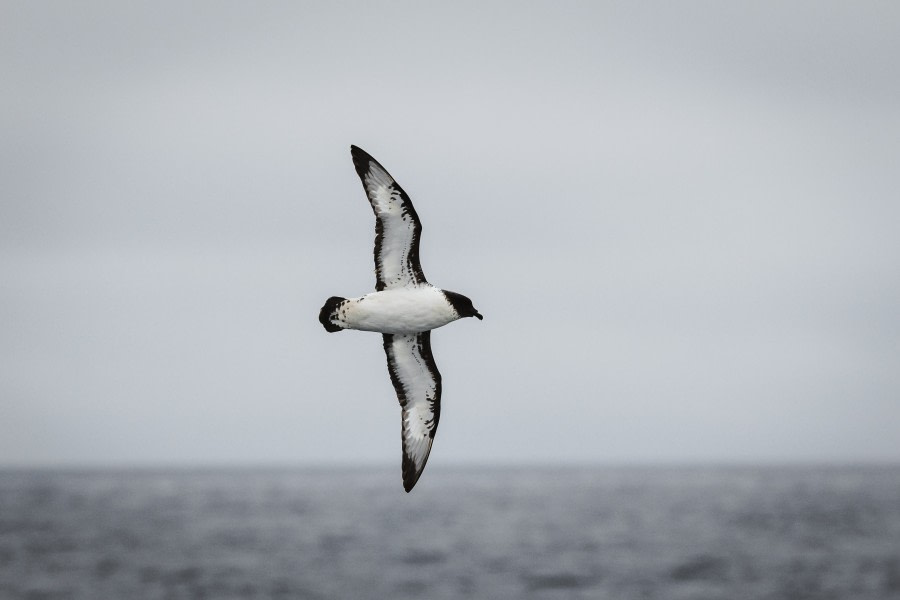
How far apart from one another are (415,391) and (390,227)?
307 centimetres

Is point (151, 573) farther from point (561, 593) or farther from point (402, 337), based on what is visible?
point (402, 337)

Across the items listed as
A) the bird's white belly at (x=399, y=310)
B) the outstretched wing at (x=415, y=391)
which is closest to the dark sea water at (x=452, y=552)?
the outstretched wing at (x=415, y=391)

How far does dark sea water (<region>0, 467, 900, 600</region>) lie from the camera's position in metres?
49.7

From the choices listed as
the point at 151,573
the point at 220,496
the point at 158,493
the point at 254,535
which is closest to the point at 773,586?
the point at 151,573

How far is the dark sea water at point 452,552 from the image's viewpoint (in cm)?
4972

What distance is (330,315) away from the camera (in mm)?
18844

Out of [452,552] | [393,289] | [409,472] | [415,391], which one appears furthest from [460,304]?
[452,552]

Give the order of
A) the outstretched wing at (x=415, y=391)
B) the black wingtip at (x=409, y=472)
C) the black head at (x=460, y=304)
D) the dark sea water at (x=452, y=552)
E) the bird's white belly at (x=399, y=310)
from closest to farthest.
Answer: the bird's white belly at (x=399, y=310) → the black head at (x=460, y=304) → the black wingtip at (x=409, y=472) → the outstretched wing at (x=415, y=391) → the dark sea water at (x=452, y=552)

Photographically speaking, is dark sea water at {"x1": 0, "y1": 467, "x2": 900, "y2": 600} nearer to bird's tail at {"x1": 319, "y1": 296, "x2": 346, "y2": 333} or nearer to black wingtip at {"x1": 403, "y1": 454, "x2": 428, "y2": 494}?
black wingtip at {"x1": 403, "y1": 454, "x2": 428, "y2": 494}

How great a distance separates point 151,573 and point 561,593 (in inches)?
696

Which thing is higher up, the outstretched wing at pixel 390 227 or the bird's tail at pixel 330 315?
the outstretched wing at pixel 390 227

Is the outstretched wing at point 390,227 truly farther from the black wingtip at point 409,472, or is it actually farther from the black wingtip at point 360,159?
the black wingtip at point 409,472

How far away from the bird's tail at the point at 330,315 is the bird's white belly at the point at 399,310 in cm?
12

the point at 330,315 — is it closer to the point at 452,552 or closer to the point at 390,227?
the point at 390,227
